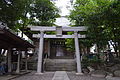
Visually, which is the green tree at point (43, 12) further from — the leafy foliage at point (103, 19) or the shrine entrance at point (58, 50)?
the shrine entrance at point (58, 50)

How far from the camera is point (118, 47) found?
929cm

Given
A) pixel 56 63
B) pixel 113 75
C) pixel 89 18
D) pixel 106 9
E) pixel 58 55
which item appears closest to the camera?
pixel 106 9

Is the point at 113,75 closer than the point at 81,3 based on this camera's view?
Yes

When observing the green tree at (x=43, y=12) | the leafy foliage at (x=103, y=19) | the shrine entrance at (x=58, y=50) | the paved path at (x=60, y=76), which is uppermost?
the green tree at (x=43, y=12)

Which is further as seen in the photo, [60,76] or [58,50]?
[58,50]

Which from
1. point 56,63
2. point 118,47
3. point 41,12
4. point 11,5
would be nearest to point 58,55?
point 56,63

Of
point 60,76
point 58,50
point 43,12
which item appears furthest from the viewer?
point 58,50

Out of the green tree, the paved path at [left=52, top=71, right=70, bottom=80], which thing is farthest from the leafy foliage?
the green tree

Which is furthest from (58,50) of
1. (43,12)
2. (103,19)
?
(103,19)

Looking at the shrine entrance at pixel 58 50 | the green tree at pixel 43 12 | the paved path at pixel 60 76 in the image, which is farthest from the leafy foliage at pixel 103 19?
the shrine entrance at pixel 58 50

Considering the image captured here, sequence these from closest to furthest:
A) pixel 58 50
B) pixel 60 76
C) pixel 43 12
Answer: pixel 60 76 → pixel 43 12 → pixel 58 50

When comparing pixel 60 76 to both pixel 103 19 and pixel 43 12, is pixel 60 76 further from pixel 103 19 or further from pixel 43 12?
pixel 43 12

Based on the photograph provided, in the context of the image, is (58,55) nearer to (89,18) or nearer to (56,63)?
(56,63)

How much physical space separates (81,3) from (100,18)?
3.70 metres
